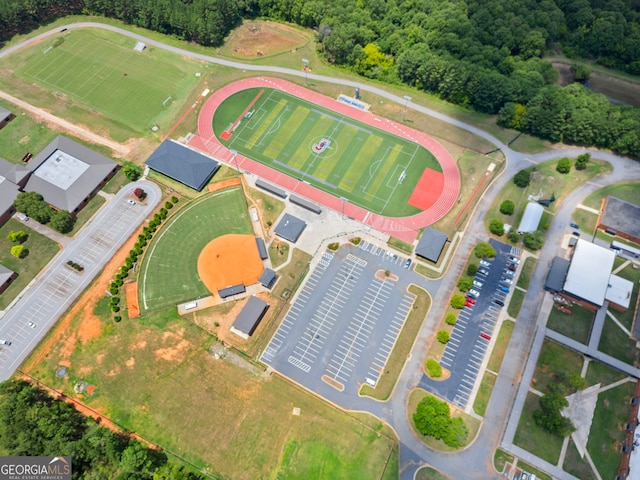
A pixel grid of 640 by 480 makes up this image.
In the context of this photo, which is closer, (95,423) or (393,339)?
(95,423)

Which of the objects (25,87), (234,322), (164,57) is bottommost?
(234,322)

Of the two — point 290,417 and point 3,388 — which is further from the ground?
point 290,417

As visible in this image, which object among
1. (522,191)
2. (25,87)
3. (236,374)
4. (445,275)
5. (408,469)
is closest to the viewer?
(408,469)

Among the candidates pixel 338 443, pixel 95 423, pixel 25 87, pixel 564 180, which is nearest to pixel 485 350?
pixel 338 443

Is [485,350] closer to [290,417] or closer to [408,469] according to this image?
[408,469]

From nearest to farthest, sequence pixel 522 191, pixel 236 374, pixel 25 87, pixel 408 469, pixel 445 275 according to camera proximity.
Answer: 1. pixel 408 469
2. pixel 236 374
3. pixel 445 275
4. pixel 522 191
5. pixel 25 87

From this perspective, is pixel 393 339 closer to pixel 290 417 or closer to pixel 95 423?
pixel 290 417

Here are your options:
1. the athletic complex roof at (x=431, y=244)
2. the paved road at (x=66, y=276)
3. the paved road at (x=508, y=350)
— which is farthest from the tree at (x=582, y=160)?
the paved road at (x=66, y=276)

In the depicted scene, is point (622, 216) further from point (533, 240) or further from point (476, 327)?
point (476, 327)
